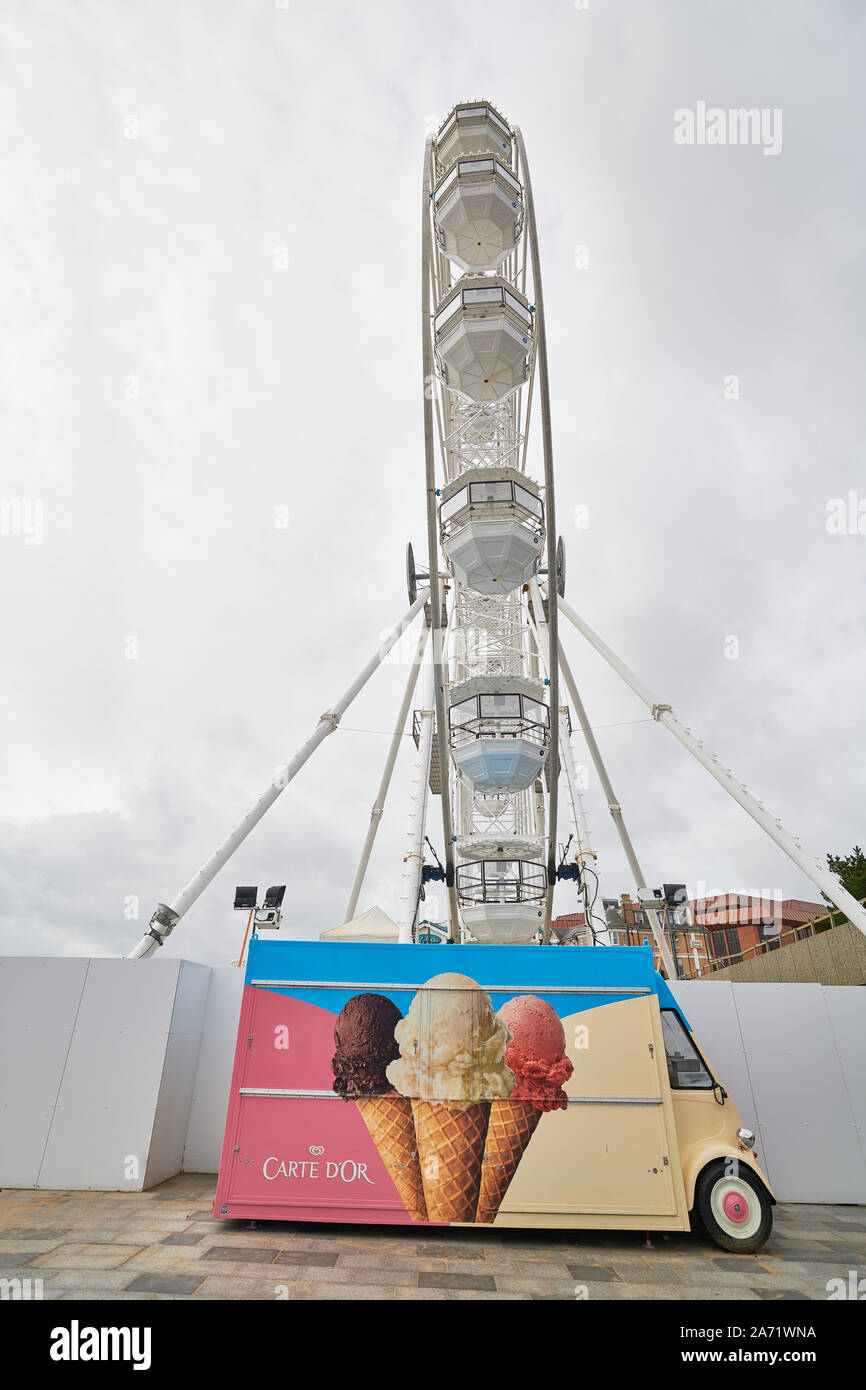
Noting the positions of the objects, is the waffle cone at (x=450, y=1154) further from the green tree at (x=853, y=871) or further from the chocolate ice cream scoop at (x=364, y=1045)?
the green tree at (x=853, y=871)

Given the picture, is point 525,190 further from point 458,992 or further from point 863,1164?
point 863,1164

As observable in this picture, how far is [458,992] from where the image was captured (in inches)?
268

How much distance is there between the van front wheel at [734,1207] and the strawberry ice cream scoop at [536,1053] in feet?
4.97

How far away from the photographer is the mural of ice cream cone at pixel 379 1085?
20.9 ft

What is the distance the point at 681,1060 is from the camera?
6.86 m

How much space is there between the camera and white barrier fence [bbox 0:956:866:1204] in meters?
8.17

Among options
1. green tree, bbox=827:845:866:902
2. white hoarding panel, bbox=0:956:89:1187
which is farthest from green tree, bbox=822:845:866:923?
white hoarding panel, bbox=0:956:89:1187

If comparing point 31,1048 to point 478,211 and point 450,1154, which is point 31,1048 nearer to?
point 450,1154

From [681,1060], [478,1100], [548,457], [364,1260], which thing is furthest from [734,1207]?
[548,457]

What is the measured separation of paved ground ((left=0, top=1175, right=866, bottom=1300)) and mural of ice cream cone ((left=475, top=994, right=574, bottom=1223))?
527 mm

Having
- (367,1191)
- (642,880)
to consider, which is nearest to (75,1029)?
(367,1191)

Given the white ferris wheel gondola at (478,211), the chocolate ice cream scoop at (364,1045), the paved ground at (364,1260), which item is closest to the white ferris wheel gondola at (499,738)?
the chocolate ice cream scoop at (364,1045)

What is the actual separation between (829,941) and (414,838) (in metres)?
10.0

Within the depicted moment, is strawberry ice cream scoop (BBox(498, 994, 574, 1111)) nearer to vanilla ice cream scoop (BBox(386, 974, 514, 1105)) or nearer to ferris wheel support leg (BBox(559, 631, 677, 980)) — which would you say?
vanilla ice cream scoop (BBox(386, 974, 514, 1105))
